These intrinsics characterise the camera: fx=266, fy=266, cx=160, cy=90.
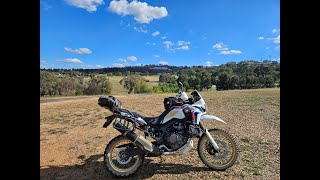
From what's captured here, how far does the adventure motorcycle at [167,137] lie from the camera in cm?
445

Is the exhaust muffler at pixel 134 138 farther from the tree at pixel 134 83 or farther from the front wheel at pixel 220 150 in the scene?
the tree at pixel 134 83

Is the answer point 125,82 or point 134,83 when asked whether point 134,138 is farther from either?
point 125,82

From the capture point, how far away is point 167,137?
461cm

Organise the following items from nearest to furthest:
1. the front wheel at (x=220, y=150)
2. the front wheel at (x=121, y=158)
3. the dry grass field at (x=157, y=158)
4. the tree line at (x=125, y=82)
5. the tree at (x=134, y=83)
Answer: the front wheel at (x=121, y=158), the dry grass field at (x=157, y=158), the front wheel at (x=220, y=150), the tree line at (x=125, y=82), the tree at (x=134, y=83)

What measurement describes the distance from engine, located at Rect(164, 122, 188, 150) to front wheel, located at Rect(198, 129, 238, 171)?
34 centimetres

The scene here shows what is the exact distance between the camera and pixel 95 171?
4.77 m

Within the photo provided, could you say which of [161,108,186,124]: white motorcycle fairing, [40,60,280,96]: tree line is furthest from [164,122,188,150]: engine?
[40,60,280,96]: tree line

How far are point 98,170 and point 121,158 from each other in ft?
2.14

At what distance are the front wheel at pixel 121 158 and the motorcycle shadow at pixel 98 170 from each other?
14cm

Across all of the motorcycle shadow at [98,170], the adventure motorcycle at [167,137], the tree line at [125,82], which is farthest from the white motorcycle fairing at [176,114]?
the tree line at [125,82]

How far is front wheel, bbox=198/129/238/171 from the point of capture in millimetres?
4676

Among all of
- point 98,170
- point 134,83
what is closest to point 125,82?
point 134,83
